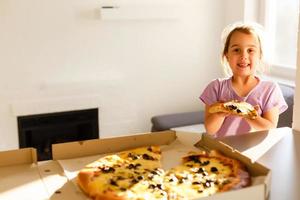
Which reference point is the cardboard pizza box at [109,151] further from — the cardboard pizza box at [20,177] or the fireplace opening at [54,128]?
the fireplace opening at [54,128]

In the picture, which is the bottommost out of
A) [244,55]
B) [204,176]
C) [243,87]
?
[204,176]

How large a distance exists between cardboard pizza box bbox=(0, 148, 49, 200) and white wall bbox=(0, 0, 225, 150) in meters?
1.91

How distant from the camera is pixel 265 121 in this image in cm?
136

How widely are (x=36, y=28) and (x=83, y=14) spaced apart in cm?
34

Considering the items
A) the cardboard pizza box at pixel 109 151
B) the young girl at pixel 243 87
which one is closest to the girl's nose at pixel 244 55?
the young girl at pixel 243 87

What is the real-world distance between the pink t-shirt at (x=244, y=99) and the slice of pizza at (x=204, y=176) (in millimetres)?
532

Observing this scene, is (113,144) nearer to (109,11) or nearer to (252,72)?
(252,72)

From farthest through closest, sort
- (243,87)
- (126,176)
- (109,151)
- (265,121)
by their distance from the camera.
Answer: (243,87) < (265,121) < (109,151) < (126,176)

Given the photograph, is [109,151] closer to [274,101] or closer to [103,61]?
[274,101]

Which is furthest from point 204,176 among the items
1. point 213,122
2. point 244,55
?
point 244,55

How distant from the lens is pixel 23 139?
9.39ft

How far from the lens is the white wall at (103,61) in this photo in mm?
2768

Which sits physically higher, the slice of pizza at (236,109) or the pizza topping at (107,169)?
the slice of pizza at (236,109)

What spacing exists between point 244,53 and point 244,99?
0.57 ft
